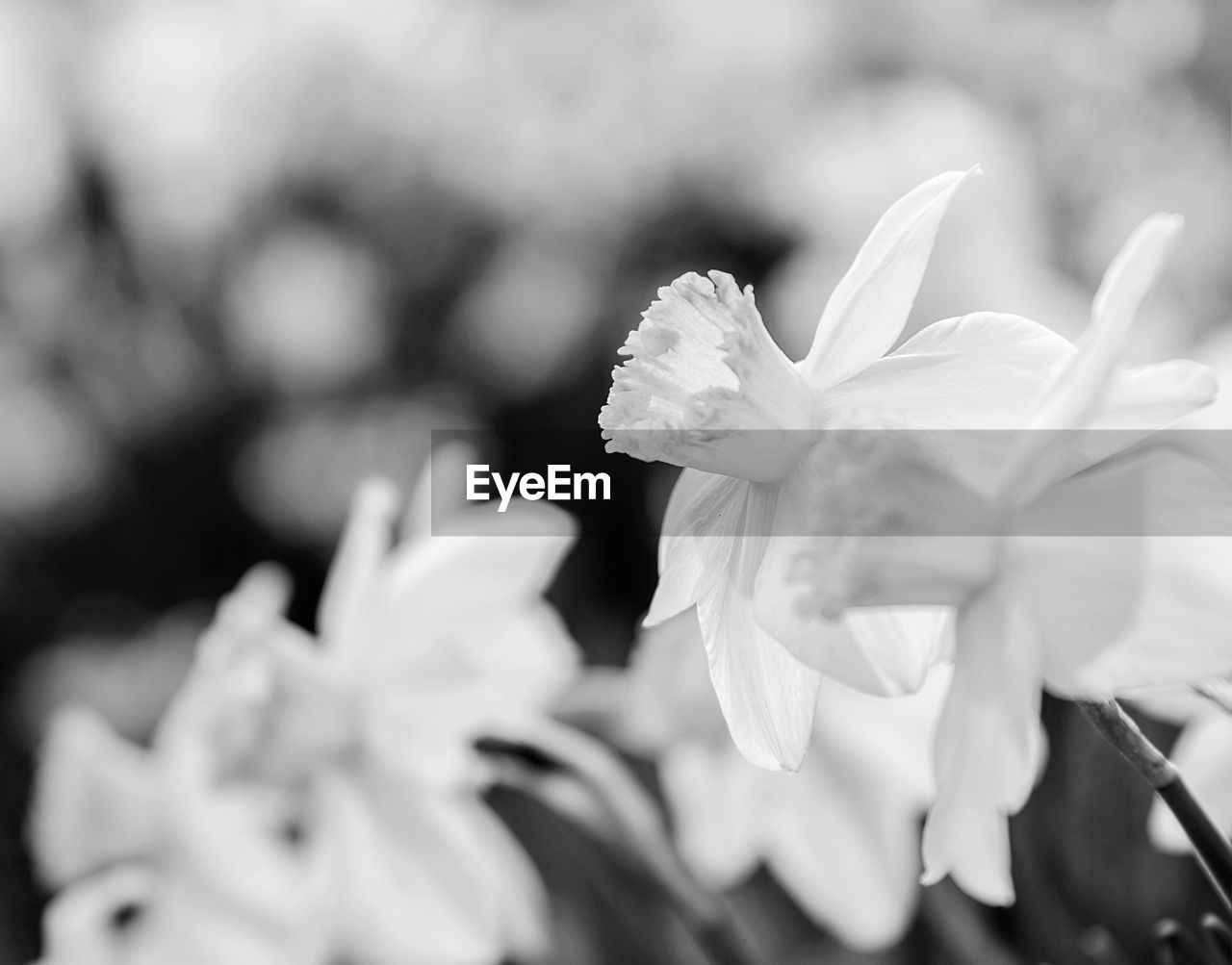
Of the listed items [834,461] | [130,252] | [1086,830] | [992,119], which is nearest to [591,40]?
[992,119]

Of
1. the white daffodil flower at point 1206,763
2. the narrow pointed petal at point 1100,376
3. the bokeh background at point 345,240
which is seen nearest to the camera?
the narrow pointed petal at point 1100,376

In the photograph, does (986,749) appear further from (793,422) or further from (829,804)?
(829,804)

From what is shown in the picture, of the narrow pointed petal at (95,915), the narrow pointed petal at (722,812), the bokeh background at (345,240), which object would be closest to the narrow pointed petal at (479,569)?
the narrow pointed petal at (722,812)

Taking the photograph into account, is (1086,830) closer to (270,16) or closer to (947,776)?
(947,776)

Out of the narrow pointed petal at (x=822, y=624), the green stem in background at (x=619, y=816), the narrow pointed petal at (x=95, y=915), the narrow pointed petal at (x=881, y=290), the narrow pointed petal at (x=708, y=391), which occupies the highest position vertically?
the narrow pointed petal at (x=881, y=290)

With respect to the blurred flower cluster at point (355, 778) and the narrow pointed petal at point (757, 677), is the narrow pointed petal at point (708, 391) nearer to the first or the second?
the narrow pointed petal at point (757, 677)

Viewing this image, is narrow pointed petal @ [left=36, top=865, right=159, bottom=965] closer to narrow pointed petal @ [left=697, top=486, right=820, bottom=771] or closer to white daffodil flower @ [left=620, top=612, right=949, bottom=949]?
white daffodil flower @ [left=620, top=612, right=949, bottom=949]
